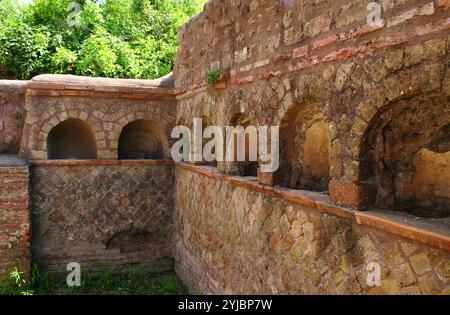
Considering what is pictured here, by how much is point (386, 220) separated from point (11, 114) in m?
6.59

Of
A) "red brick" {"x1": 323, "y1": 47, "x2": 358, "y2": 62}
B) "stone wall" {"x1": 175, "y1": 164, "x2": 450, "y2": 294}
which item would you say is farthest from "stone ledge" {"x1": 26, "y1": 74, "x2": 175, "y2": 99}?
"red brick" {"x1": 323, "y1": 47, "x2": 358, "y2": 62}

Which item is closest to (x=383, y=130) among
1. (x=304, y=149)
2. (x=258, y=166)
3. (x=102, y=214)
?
(x=304, y=149)

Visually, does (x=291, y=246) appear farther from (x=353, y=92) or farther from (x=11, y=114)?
(x=11, y=114)

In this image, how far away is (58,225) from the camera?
21.9ft

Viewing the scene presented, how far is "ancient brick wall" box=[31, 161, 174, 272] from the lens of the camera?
21.6ft

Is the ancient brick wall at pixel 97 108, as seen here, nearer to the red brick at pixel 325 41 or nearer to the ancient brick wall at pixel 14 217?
the ancient brick wall at pixel 14 217

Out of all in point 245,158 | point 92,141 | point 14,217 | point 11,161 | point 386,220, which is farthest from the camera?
point 92,141

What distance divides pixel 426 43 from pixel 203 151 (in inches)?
163

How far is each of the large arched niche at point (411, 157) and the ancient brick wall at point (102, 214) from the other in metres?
4.91

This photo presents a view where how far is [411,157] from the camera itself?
270 centimetres

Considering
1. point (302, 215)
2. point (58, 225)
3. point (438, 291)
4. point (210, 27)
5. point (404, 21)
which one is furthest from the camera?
point (58, 225)

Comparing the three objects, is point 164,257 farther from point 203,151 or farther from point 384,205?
point 384,205

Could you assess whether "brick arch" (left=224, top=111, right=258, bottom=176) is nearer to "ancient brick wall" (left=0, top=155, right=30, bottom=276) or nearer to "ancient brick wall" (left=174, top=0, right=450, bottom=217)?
"ancient brick wall" (left=174, top=0, right=450, bottom=217)

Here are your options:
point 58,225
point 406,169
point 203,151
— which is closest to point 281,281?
point 406,169
